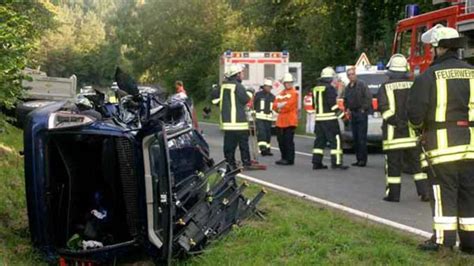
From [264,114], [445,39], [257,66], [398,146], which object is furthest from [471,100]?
[257,66]

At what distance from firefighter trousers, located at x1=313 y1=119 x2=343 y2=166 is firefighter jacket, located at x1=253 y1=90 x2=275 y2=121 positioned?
209 centimetres

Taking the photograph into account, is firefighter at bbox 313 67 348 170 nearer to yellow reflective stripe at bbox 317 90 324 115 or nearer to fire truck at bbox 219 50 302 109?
yellow reflective stripe at bbox 317 90 324 115

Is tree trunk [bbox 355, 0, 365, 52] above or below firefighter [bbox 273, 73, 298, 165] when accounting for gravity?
above

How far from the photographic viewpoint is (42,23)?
19.4m

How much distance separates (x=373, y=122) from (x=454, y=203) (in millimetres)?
8054

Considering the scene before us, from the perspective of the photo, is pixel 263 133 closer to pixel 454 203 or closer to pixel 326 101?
pixel 326 101

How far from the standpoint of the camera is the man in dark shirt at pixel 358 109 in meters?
11.8

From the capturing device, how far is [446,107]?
5645 millimetres

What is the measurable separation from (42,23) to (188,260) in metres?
15.2

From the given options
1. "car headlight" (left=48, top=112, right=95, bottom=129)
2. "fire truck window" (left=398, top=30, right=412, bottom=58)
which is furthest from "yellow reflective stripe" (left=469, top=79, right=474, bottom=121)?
"fire truck window" (left=398, top=30, right=412, bottom=58)

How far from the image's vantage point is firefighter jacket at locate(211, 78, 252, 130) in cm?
1080

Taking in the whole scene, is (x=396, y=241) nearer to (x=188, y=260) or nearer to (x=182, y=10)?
(x=188, y=260)

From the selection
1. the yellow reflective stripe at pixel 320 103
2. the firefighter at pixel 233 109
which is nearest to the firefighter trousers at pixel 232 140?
the firefighter at pixel 233 109

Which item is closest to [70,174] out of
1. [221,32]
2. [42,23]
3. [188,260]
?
[188,260]
